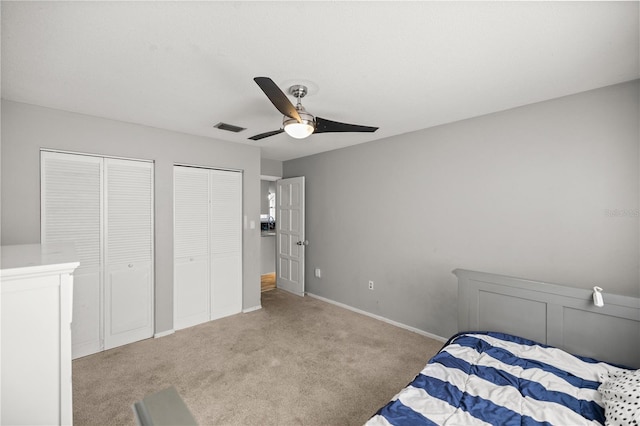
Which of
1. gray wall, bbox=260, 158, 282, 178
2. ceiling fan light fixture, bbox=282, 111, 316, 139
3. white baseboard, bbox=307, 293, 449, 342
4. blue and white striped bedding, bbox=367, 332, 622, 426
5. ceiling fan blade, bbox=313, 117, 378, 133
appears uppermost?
gray wall, bbox=260, 158, 282, 178

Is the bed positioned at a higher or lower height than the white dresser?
lower

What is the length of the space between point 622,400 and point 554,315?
0.85 meters

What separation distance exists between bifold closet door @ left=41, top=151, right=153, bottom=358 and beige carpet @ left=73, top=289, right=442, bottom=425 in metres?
0.27

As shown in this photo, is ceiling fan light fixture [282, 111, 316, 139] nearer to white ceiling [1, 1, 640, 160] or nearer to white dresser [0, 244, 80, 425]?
white ceiling [1, 1, 640, 160]

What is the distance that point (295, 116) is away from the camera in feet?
6.21

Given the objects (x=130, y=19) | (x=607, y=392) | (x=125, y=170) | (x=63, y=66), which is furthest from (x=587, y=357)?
(x=125, y=170)

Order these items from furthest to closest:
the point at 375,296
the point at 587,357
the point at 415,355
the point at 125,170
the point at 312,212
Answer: the point at 312,212
the point at 375,296
the point at 125,170
the point at 415,355
the point at 587,357

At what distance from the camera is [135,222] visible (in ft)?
10.4

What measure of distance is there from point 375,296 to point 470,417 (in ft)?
8.36

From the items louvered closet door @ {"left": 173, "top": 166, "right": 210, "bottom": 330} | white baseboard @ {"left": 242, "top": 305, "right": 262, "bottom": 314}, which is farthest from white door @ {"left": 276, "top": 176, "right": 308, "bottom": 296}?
louvered closet door @ {"left": 173, "top": 166, "right": 210, "bottom": 330}

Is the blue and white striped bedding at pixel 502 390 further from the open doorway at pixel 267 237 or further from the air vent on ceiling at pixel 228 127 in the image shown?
the open doorway at pixel 267 237

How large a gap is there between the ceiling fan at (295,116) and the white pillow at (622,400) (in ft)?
6.71

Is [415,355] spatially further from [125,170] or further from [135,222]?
[125,170]

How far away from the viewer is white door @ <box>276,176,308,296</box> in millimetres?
4801
